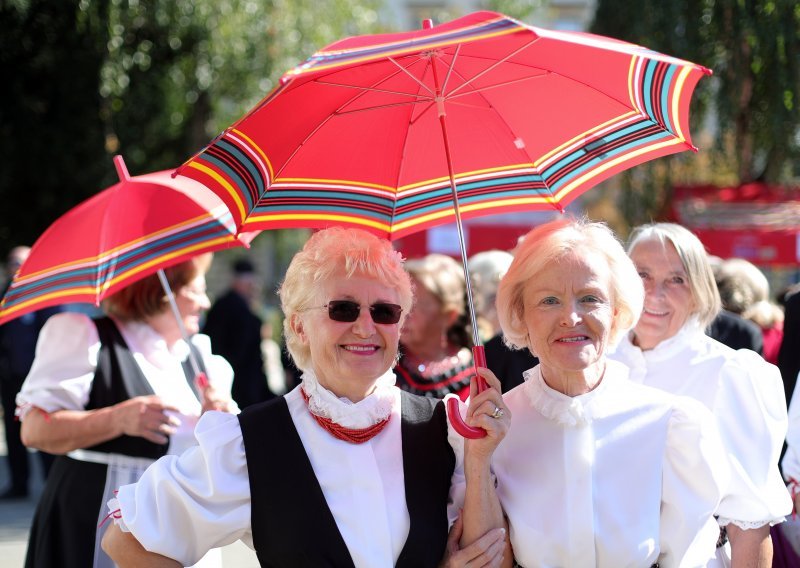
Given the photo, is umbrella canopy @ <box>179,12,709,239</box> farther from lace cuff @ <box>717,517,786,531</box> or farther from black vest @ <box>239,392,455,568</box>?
lace cuff @ <box>717,517,786,531</box>

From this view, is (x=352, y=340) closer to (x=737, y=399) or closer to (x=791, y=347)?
(x=737, y=399)

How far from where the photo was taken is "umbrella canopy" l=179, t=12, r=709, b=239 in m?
2.77

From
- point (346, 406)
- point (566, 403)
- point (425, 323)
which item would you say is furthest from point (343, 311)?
point (425, 323)

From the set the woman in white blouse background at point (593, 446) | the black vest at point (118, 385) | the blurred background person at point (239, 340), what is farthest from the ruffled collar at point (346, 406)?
the blurred background person at point (239, 340)

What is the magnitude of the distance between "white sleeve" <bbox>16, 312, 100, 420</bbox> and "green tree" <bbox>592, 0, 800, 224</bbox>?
218 inches

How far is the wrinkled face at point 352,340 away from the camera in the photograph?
2.55 m

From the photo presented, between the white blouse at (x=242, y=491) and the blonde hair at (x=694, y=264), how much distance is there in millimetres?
1384

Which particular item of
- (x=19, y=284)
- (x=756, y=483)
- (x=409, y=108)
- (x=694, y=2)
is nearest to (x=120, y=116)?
(x=694, y=2)

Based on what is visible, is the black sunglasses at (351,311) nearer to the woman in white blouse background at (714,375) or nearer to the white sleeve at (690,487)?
the white sleeve at (690,487)

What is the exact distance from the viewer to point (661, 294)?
11.1 ft

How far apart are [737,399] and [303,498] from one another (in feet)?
4.82

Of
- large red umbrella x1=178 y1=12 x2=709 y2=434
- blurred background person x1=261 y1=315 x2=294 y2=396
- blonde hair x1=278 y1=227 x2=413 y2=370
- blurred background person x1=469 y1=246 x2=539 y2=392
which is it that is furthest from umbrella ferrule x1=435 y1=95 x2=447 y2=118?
blurred background person x1=261 y1=315 x2=294 y2=396

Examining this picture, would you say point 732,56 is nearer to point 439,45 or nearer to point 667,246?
point 667,246

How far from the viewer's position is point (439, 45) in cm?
209
